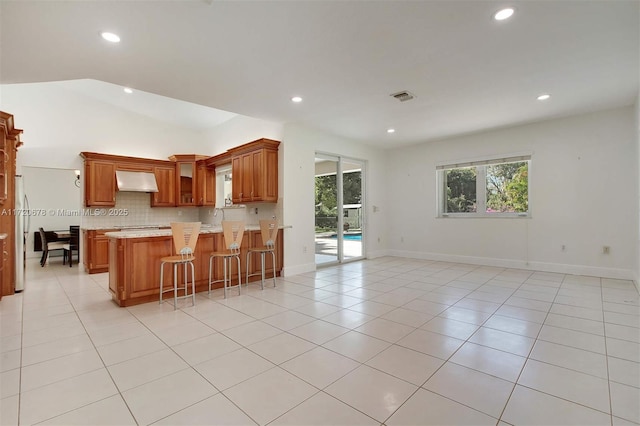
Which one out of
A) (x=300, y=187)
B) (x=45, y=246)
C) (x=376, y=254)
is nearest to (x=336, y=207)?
(x=300, y=187)

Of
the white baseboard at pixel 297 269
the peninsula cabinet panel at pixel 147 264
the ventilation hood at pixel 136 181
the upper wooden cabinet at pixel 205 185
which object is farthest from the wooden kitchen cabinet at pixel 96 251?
the white baseboard at pixel 297 269

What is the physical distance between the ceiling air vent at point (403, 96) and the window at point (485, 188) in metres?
2.82

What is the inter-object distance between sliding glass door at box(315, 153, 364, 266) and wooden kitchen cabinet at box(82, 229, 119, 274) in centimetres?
412

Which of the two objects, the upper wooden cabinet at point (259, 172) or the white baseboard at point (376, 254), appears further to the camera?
the white baseboard at point (376, 254)

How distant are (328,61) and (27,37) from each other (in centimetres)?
261

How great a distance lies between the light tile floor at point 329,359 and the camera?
1634mm

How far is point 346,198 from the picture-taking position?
21.5 ft

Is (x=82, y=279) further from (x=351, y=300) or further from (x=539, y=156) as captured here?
(x=539, y=156)

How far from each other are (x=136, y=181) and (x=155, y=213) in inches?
40.6

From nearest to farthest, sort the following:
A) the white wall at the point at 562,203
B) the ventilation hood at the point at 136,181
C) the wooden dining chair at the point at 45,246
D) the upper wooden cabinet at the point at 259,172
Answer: the white wall at the point at 562,203 < the upper wooden cabinet at the point at 259,172 < the ventilation hood at the point at 136,181 < the wooden dining chair at the point at 45,246

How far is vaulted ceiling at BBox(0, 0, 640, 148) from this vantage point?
7.32 ft

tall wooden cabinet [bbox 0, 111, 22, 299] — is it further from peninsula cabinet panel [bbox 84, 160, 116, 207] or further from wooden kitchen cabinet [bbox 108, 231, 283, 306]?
peninsula cabinet panel [bbox 84, 160, 116, 207]

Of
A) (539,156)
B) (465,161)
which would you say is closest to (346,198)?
(465,161)

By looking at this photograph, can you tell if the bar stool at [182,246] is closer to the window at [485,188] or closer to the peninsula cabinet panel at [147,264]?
the peninsula cabinet panel at [147,264]
